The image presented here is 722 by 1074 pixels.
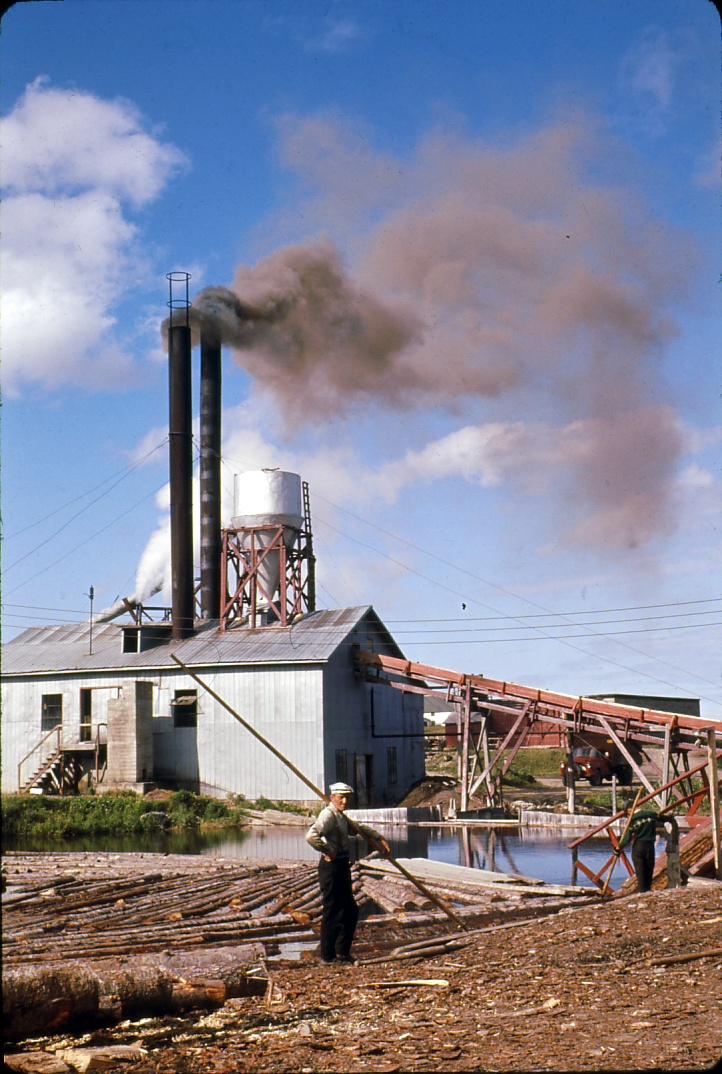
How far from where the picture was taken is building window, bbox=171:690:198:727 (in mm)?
41844

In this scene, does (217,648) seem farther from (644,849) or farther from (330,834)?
(330,834)

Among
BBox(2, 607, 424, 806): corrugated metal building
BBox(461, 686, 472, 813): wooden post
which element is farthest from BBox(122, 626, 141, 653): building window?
BBox(461, 686, 472, 813): wooden post

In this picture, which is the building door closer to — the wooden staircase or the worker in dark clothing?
the wooden staircase

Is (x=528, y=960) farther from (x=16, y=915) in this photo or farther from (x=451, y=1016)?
(x=16, y=915)

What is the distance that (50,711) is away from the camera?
45.1 meters

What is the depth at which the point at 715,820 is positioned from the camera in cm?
1650

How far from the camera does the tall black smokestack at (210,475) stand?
169 feet

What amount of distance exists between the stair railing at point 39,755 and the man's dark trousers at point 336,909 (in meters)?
33.3

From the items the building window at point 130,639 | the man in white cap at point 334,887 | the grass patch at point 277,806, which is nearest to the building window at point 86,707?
the building window at point 130,639

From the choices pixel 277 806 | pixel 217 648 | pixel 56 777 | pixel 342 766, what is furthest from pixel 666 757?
pixel 56 777

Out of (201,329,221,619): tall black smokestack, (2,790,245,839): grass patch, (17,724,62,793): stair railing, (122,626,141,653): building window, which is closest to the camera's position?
(2,790,245,839): grass patch

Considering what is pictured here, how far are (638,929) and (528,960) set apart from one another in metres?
1.79

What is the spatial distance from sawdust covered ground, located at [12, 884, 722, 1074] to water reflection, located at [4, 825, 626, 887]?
8.48 meters

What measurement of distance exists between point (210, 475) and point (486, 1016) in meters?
44.3
